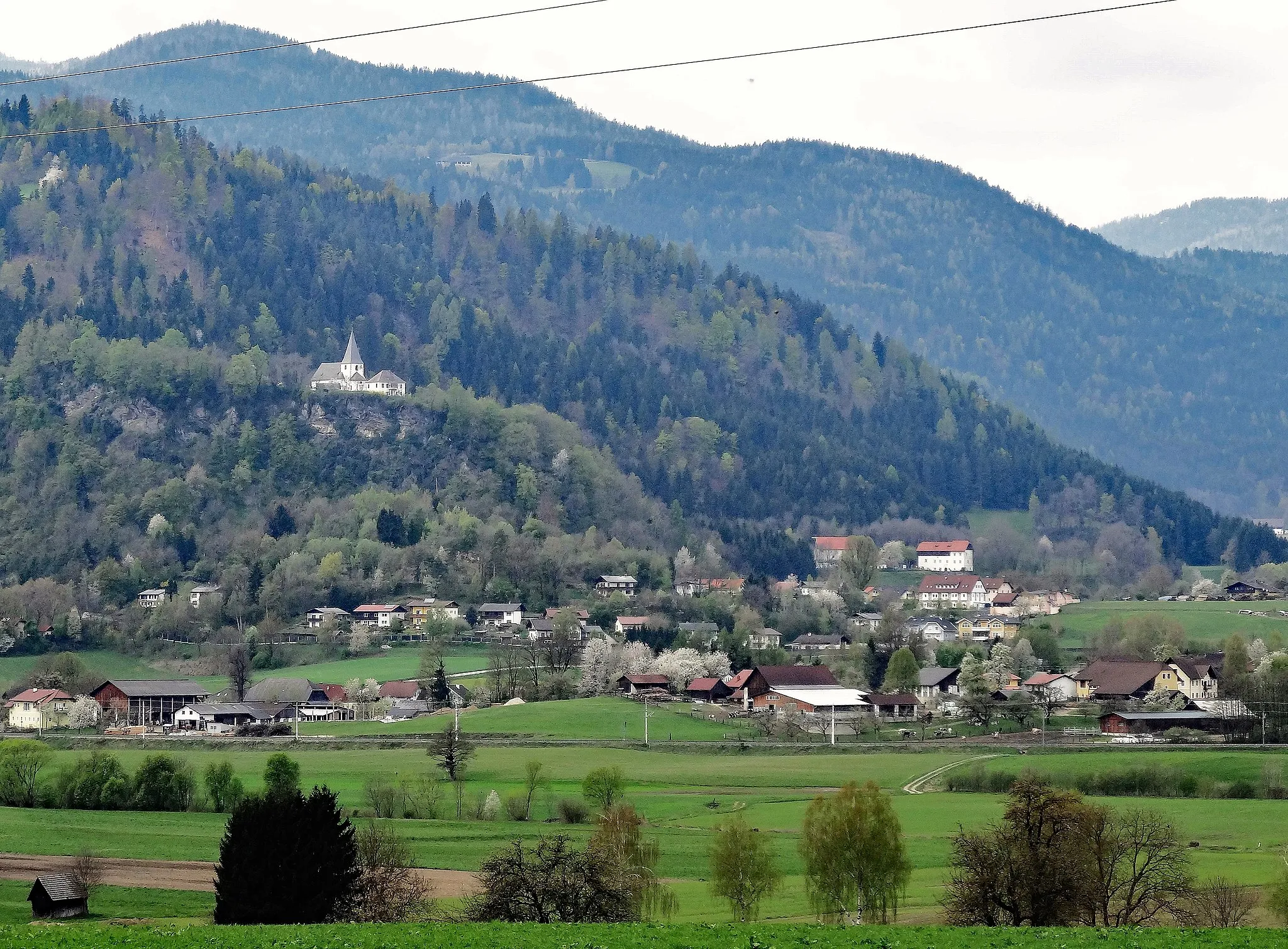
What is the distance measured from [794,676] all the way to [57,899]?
6789cm

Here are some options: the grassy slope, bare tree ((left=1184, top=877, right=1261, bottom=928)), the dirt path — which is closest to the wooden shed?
the dirt path

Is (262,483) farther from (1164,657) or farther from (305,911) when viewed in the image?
(305,911)

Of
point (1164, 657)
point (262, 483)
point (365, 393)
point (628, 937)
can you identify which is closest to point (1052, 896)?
point (628, 937)

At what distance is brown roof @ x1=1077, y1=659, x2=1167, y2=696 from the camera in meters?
105

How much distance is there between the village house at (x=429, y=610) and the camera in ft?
474

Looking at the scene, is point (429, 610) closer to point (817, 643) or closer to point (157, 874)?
point (817, 643)

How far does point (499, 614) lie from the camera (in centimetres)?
14688

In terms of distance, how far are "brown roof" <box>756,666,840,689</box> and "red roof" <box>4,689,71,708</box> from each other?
134ft

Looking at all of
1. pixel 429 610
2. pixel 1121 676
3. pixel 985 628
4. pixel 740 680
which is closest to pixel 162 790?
pixel 740 680

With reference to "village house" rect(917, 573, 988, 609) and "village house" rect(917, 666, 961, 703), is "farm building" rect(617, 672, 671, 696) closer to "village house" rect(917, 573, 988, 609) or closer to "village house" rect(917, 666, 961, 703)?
"village house" rect(917, 666, 961, 703)

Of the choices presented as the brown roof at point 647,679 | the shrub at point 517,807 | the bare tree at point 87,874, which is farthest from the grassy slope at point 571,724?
the bare tree at point 87,874

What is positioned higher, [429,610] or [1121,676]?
[429,610]

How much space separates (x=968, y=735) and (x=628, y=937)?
63929 mm

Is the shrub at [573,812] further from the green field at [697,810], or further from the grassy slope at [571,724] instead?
the grassy slope at [571,724]
